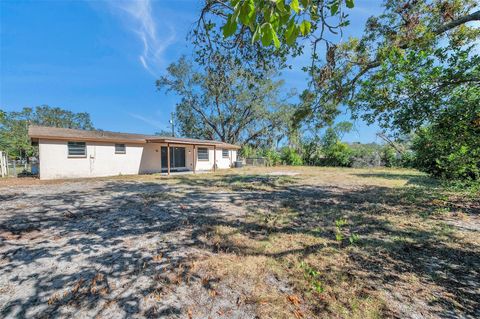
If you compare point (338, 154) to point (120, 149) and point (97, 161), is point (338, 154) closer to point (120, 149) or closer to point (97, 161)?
point (120, 149)

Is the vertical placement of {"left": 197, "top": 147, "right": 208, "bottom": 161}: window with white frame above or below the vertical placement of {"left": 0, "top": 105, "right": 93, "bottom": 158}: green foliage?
below

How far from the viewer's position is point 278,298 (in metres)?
2.29

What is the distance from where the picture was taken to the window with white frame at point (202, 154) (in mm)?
18859

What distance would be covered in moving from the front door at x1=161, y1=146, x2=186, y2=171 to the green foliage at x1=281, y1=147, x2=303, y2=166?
41.1ft

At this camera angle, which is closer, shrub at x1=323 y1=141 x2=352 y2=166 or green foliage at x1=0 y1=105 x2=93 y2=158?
shrub at x1=323 y1=141 x2=352 y2=166

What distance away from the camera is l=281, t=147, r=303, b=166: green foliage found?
2531 cm

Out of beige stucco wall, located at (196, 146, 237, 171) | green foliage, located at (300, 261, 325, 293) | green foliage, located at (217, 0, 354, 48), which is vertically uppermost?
green foliage, located at (217, 0, 354, 48)

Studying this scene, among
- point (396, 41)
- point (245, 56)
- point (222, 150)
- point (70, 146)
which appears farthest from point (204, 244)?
point (222, 150)

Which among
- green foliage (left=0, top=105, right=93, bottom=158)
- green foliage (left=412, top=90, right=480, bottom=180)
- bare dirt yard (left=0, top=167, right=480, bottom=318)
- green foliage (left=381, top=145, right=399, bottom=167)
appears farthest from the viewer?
green foliage (left=0, top=105, right=93, bottom=158)

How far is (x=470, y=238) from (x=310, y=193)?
4.55 m

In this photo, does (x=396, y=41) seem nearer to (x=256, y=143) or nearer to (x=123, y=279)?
(x=123, y=279)

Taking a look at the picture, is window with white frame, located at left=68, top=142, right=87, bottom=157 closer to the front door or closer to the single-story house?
the single-story house

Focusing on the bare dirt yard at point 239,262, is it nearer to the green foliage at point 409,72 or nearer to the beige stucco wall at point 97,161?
Answer: the green foliage at point 409,72

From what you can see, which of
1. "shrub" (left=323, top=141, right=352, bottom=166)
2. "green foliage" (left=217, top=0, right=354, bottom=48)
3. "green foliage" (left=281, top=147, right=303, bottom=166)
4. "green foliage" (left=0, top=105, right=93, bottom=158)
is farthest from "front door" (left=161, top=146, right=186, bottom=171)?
"green foliage" (left=0, top=105, right=93, bottom=158)
